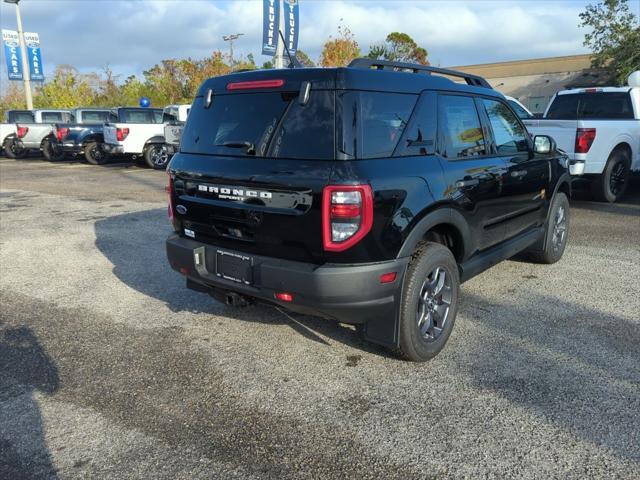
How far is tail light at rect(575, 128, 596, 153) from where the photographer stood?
796 cm

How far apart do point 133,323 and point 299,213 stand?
2.05 meters

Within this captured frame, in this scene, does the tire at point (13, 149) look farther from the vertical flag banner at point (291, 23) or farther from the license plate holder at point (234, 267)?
the license plate holder at point (234, 267)

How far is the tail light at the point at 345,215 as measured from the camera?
9.57ft

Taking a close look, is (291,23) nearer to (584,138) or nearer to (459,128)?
(584,138)

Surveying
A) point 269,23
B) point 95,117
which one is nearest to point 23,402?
point 269,23

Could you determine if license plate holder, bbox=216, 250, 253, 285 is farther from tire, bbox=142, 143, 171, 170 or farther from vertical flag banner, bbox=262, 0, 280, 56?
vertical flag banner, bbox=262, 0, 280, 56

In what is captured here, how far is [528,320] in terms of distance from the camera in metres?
4.25

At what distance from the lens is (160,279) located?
212 inches

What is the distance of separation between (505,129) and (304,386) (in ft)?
9.38

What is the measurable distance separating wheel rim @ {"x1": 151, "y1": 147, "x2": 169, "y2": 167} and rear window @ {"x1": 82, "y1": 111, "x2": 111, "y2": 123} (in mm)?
4677

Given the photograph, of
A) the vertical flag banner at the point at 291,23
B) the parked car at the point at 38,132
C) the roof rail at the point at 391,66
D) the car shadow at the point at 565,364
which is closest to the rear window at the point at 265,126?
the roof rail at the point at 391,66

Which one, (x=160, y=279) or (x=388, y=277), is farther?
(x=160, y=279)

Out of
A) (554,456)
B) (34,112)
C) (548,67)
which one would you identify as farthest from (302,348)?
(548,67)

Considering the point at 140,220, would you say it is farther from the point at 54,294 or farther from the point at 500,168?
the point at 500,168
